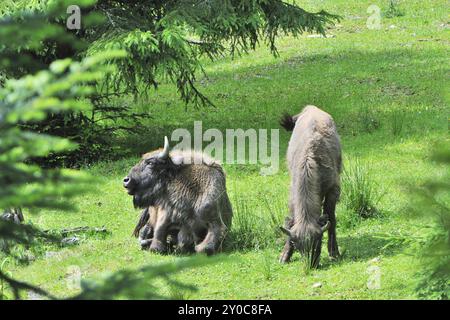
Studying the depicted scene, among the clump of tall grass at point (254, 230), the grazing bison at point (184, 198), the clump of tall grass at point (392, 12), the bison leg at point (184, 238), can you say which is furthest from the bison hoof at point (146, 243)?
the clump of tall grass at point (392, 12)

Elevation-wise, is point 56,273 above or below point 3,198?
below

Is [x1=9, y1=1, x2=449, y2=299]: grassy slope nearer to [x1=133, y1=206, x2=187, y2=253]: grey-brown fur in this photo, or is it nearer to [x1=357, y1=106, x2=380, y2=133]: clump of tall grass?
[x1=357, y1=106, x2=380, y2=133]: clump of tall grass

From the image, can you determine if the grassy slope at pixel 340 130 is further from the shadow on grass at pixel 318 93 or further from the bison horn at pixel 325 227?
the bison horn at pixel 325 227

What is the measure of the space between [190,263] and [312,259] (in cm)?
638

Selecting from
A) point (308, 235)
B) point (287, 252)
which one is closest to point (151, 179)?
point (287, 252)

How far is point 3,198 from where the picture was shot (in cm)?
362

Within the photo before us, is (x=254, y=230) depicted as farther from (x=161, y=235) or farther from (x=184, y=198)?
(x=161, y=235)

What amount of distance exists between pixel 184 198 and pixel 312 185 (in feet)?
7.18

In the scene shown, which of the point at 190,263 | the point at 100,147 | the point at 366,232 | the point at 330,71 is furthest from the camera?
the point at 330,71

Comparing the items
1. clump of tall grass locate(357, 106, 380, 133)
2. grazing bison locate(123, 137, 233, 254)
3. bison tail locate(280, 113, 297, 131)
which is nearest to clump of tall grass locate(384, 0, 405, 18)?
clump of tall grass locate(357, 106, 380, 133)

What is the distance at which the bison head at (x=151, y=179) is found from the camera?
11.9m

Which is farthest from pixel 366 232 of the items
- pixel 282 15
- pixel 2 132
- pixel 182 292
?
pixel 2 132
